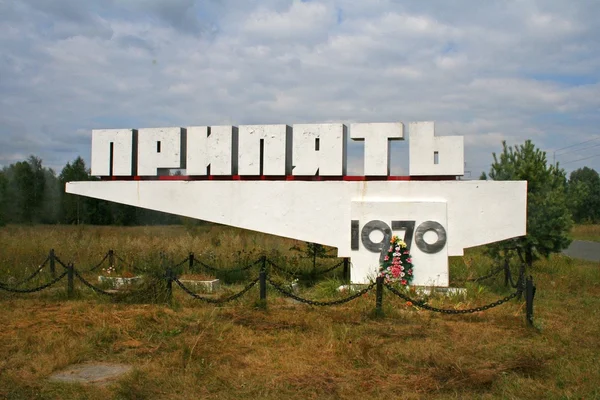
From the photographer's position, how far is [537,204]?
1506 cm

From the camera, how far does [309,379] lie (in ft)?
21.5

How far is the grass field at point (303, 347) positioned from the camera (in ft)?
20.6

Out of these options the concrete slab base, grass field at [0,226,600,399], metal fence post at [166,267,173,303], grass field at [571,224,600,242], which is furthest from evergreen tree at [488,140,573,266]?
grass field at [571,224,600,242]

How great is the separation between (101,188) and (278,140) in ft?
13.7

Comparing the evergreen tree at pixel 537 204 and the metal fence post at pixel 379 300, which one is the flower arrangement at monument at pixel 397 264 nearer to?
the metal fence post at pixel 379 300

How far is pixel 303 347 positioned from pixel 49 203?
96.6ft

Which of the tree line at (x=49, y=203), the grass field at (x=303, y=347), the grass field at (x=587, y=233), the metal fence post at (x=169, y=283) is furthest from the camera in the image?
the grass field at (x=587, y=233)

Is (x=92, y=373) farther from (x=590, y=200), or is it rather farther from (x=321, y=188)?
(x=590, y=200)

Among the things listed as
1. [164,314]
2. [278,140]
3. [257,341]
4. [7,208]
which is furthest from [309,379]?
[7,208]

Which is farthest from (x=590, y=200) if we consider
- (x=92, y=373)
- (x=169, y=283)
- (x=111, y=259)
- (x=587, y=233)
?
(x=92, y=373)

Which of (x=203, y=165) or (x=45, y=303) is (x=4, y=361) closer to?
(x=45, y=303)

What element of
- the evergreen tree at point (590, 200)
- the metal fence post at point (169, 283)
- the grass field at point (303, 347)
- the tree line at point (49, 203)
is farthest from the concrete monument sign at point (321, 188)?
the evergreen tree at point (590, 200)

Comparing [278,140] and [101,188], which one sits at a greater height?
[278,140]

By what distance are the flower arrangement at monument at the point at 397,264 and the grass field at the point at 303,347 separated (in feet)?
2.58
